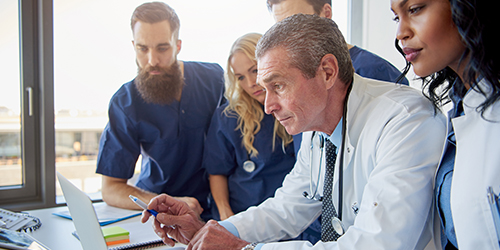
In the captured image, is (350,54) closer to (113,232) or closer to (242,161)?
(242,161)

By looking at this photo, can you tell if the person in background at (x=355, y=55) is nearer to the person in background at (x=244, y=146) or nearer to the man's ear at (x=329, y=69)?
the person in background at (x=244, y=146)

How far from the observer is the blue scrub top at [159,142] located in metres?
2.00

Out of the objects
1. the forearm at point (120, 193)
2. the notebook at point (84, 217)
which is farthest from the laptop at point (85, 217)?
the forearm at point (120, 193)

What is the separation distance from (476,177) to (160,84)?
172 centimetres

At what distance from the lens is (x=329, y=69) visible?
1135 millimetres

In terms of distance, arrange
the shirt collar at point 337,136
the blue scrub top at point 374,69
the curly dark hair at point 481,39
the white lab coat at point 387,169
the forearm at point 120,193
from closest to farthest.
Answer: the curly dark hair at point 481,39, the white lab coat at point 387,169, the shirt collar at point 337,136, the blue scrub top at point 374,69, the forearm at point 120,193

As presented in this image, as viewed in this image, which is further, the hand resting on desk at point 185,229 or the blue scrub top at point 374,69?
the blue scrub top at point 374,69

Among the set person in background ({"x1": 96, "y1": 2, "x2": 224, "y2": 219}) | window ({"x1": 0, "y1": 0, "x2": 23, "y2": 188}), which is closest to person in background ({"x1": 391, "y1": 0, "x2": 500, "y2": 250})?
person in background ({"x1": 96, "y1": 2, "x2": 224, "y2": 219})

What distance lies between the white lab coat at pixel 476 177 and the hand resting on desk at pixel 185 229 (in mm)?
620

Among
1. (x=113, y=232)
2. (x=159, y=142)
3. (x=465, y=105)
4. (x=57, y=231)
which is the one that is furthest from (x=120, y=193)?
(x=465, y=105)

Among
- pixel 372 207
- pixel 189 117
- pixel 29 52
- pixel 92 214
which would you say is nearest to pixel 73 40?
pixel 29 52

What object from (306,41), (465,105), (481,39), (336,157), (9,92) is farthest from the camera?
(9,92)

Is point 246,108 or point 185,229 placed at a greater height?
point 246,108

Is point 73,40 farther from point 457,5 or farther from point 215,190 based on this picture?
point 457,5
